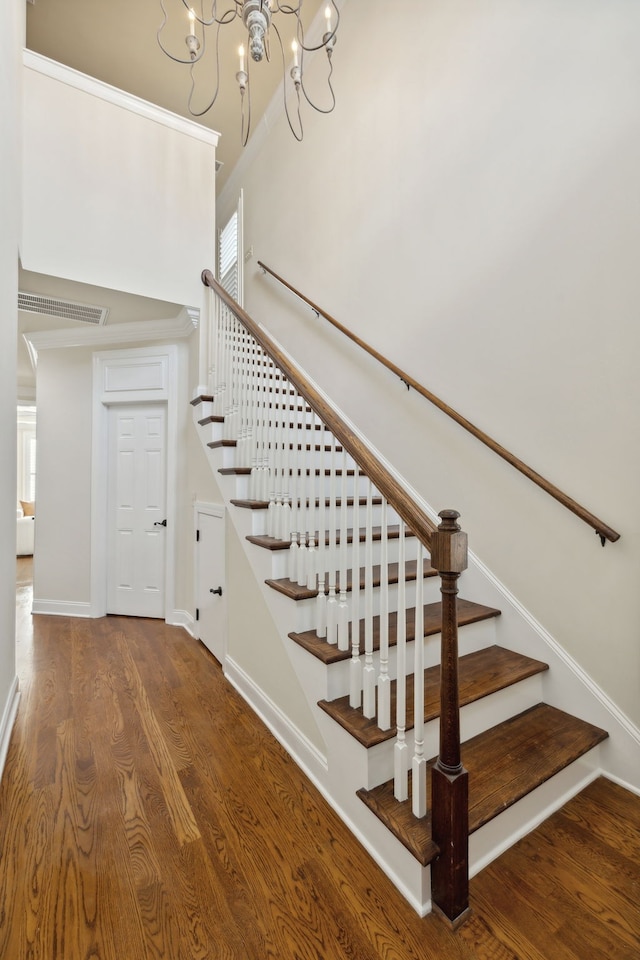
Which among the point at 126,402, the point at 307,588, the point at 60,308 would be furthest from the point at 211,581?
the point at 60,308

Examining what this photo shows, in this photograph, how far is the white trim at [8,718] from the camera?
1.86m

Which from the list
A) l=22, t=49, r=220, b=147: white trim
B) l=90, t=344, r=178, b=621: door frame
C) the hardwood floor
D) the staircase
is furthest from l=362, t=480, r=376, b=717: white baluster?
l=22, t=49, r=220, b=147: white trim

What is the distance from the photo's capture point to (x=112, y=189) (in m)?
2.91

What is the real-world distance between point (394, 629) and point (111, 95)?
3842 mm

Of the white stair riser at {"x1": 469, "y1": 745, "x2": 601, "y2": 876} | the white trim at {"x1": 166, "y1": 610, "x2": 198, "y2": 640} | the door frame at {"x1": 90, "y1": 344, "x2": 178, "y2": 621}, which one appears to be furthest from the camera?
the door frame at {"x1": 90, "y1": 344, "x2": 178, "y2": 621}

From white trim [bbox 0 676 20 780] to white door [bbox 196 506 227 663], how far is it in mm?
1117

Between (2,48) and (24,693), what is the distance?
3182 millimetres

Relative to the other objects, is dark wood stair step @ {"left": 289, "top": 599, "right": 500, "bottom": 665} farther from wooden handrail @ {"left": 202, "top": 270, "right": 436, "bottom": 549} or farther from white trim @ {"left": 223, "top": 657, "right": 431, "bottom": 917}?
wooden handrail @ {"left": 202, "top": 270, "right": 436, "bottom": 549}

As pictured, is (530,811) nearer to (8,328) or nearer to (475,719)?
(475,719)

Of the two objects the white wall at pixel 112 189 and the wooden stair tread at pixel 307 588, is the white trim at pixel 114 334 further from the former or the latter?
the wooden stair tread at pixel 307 588

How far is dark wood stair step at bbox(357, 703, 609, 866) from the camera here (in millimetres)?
1281

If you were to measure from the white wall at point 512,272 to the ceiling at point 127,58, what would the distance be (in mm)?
1212

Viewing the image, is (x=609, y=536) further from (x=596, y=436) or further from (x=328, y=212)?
(x=328, y=212)

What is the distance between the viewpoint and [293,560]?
198cm
